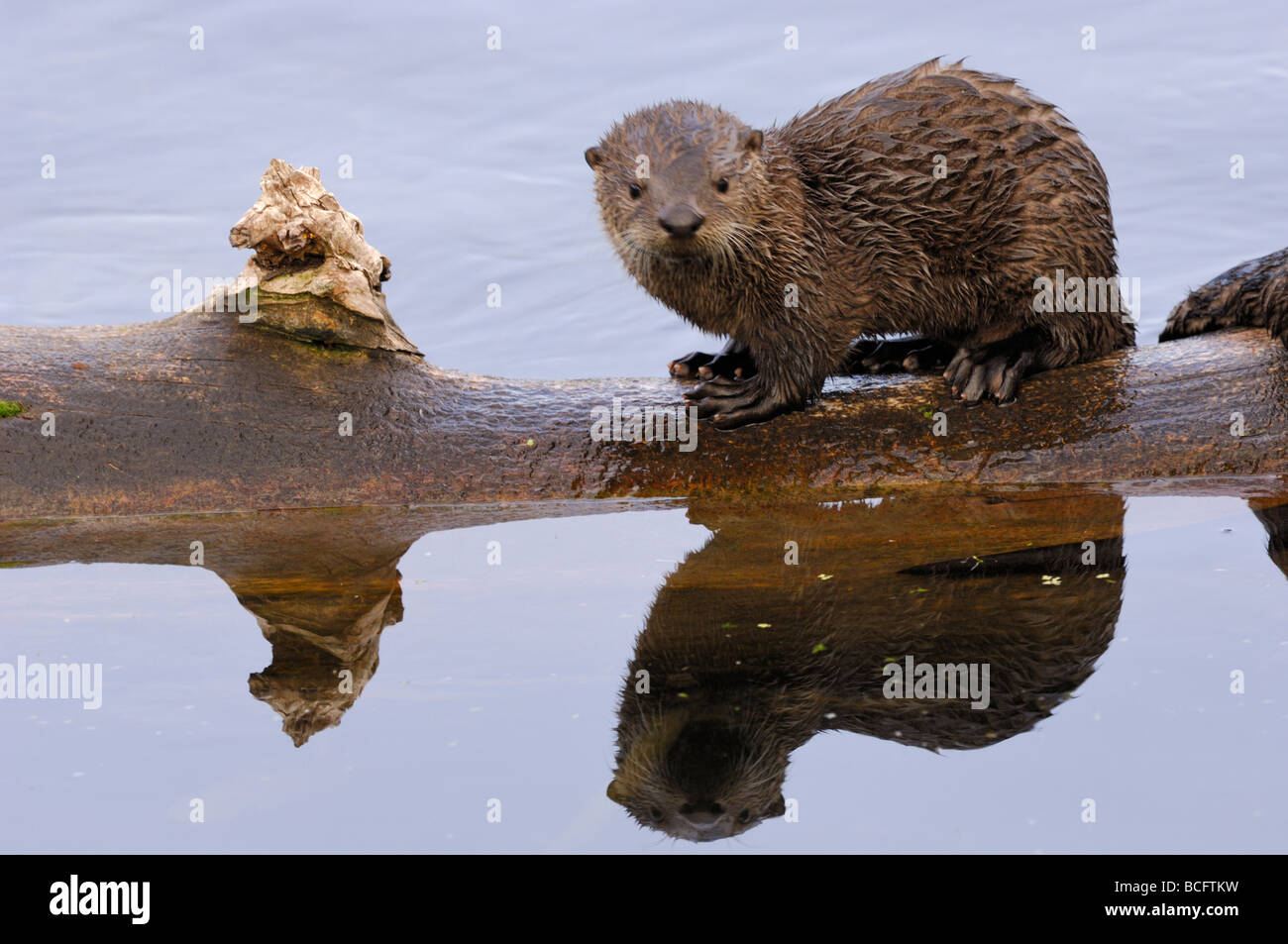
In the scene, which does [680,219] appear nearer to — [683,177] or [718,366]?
[683,177]

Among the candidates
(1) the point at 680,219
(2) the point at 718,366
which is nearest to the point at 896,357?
(2) the point at 718,366

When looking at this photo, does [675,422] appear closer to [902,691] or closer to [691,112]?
[691,112]

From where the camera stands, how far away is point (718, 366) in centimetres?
553

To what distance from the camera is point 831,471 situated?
198 inches

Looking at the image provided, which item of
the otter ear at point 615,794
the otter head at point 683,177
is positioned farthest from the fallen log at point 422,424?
the otter ear at point 615,794

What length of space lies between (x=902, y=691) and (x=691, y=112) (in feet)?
8.31

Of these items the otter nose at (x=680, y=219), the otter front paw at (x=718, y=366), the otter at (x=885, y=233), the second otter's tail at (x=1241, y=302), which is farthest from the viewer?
the otter front paw at (x=718, y=366)

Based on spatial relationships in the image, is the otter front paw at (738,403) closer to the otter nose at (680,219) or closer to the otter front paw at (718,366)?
the otter front paw at (718,366)

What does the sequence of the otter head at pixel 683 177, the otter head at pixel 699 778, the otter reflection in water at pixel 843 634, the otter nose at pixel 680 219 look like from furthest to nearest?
the otter head at pixel 683 177 → the otter nose at pixel 680 219 → the otter reflection in water at pixel 843 634 → the otter head at pixel 699 778

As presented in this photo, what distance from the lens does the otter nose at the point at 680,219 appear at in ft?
14.9

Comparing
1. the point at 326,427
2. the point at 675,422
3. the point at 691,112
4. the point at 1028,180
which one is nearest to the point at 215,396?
the point at 326,427

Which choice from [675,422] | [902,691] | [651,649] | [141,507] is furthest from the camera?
[675,422]

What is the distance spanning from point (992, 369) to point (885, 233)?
25.6 inches

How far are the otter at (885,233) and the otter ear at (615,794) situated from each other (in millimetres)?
2357
